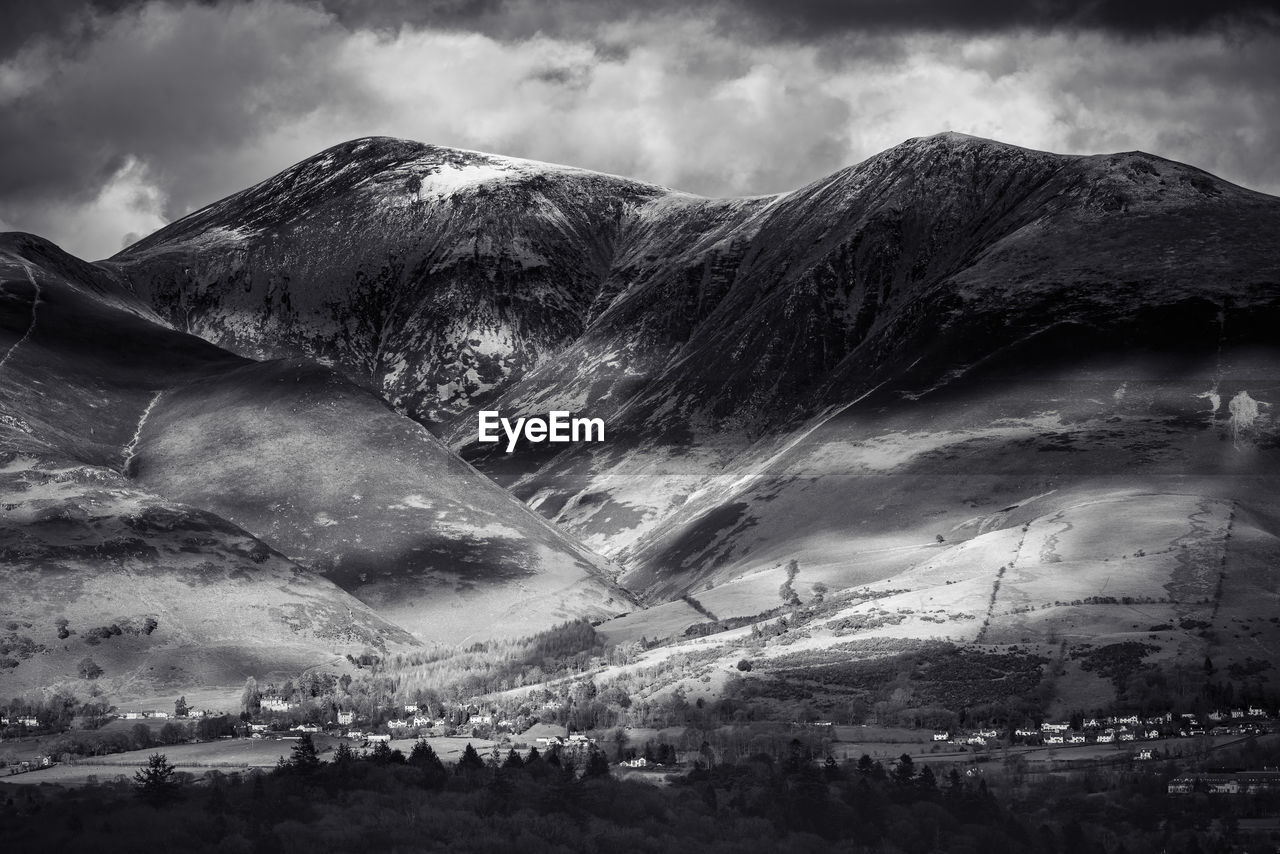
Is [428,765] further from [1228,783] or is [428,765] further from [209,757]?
[1228,783]

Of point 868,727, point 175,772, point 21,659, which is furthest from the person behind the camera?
point 21,659

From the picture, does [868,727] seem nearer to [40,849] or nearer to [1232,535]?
[1232,535]

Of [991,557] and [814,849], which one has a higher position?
[991,557]

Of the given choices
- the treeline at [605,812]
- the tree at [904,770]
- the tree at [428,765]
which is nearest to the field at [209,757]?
the tree at [428,765]

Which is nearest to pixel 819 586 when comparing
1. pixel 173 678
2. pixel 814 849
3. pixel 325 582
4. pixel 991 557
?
pixel 991 557

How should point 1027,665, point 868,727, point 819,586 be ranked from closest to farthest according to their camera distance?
point 868,727
point 1027,665
point 819,586

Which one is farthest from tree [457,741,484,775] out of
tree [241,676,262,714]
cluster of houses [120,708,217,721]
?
tree [241,676,262,714]

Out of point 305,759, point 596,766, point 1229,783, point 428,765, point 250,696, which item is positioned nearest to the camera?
point 1229,783

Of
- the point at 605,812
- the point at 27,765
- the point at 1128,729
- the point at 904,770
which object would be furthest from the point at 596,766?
the point at 27,765
